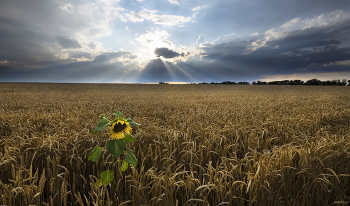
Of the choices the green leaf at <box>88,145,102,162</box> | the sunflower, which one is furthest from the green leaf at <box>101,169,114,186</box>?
the sunflower

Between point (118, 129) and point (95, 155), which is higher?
point (118, 129)

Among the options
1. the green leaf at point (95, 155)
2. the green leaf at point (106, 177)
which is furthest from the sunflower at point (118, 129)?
the green leaf at point (106, 177)

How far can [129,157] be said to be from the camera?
156 cm

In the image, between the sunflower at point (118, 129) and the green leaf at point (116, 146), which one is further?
the sunflower at point (118, 129)

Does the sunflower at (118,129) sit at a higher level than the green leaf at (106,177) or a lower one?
higher

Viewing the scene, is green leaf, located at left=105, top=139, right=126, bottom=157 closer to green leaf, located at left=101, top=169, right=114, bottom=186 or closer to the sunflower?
the sunflower

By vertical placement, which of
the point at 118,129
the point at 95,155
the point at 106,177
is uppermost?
the point at 118,129

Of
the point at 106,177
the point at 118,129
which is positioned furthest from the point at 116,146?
the point at 106,177

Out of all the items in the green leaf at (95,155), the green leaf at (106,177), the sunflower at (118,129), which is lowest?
the green leaf at (106,177)

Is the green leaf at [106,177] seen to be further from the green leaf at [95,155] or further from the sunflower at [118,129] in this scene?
the sunflower at [118,129]

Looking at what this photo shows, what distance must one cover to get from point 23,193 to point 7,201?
273 millimetres

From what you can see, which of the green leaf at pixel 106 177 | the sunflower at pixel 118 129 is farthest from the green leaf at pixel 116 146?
the green leaf at pixel 106 177

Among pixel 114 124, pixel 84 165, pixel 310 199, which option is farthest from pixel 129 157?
pixel 310 199

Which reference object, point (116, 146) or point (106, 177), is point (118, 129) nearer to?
point (116, 146)
